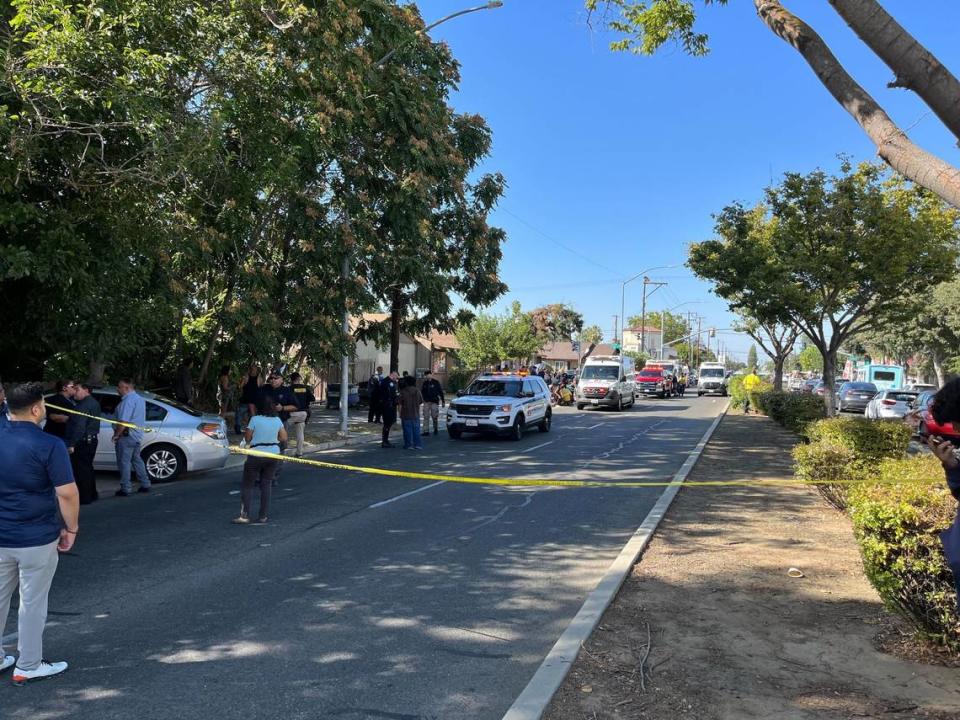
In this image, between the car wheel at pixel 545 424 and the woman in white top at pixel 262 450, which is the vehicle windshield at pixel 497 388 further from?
the woman in white top at pixel 262 450

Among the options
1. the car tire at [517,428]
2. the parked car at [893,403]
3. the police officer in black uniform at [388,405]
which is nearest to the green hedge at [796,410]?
the parked car at [893,403]

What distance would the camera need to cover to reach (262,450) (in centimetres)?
851

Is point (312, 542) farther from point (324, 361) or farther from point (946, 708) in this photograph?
point (324, 361)

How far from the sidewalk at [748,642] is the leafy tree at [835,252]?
320 inches

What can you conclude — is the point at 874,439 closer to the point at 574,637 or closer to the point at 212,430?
the point at 574,637

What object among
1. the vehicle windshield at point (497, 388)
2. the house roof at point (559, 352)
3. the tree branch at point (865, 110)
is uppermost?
the house roof at point (559, 352)

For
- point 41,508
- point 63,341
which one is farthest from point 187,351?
point 41,508

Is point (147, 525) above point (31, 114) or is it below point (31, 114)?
below

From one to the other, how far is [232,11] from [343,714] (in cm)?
902

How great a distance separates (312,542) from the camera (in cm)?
796

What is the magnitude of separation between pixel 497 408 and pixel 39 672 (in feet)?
48.6

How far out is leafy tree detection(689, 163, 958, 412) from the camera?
48.6 ft

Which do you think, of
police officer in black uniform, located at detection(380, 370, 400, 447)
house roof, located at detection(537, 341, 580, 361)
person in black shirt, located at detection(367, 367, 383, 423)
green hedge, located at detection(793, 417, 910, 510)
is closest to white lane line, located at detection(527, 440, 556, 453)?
police officer in black uniform, located at detection(380, 370, 400, 447)

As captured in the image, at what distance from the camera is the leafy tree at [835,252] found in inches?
583
